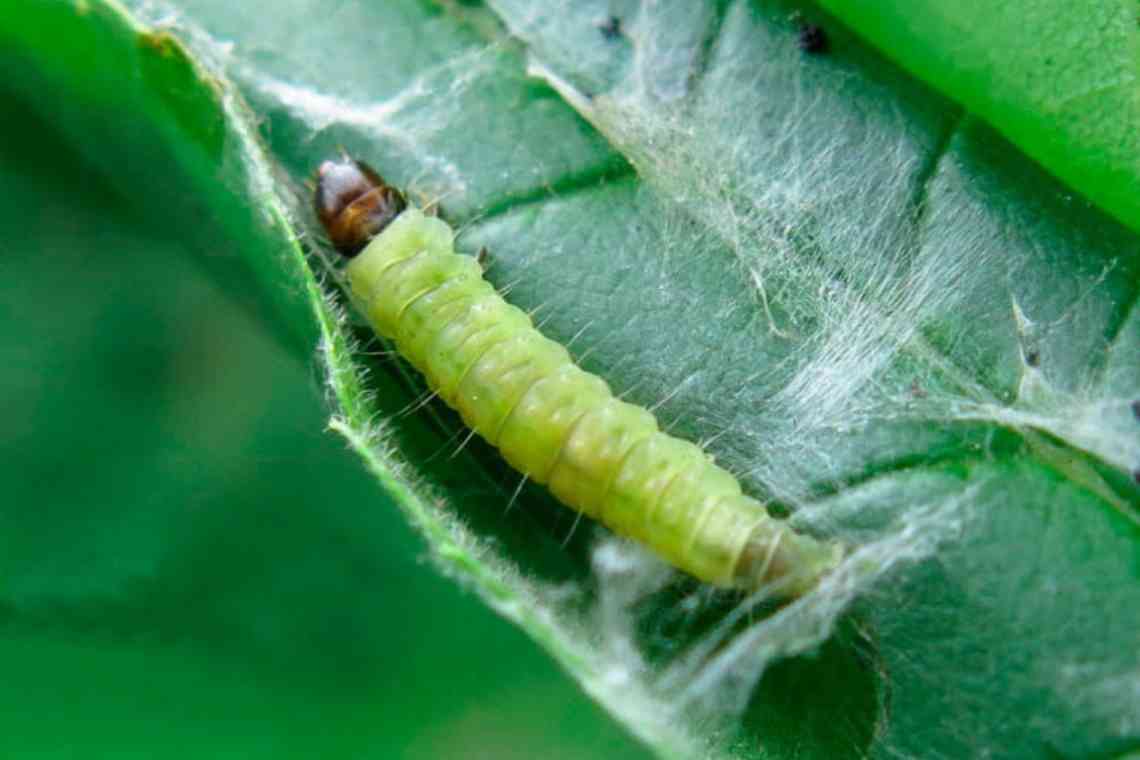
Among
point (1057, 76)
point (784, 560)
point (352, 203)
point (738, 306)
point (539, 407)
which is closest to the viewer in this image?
point (784, 560)

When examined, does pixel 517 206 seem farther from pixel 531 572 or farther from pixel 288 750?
pixel 288 750

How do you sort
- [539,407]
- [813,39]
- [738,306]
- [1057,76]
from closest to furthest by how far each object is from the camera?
[1057,76] < [539,407] < [738,306] < [813,39]

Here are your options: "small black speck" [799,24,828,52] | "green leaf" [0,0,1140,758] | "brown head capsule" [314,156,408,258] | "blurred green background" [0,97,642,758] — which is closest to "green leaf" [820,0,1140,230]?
"green leaf" [0,0,1140,758]

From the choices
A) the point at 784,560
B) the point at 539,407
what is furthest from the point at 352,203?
the point at 784,560

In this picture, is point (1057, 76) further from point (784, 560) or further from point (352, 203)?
point (352, 203)

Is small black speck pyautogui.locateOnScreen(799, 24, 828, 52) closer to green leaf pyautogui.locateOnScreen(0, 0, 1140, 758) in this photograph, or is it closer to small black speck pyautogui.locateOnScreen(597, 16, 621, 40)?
green leaf pyautogui.locateOnScreen(0, 0, 1140, 758)

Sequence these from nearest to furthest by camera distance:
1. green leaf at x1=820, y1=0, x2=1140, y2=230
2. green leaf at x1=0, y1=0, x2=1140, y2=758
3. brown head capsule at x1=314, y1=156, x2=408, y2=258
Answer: green leaf at x1=0, y1=0, x2=1140, y2=758 < green leaf at x1=820, y1=0, x2=1140, y2=230 < brown head capsule at x1=314, y1=156, x2=408, y2=258
